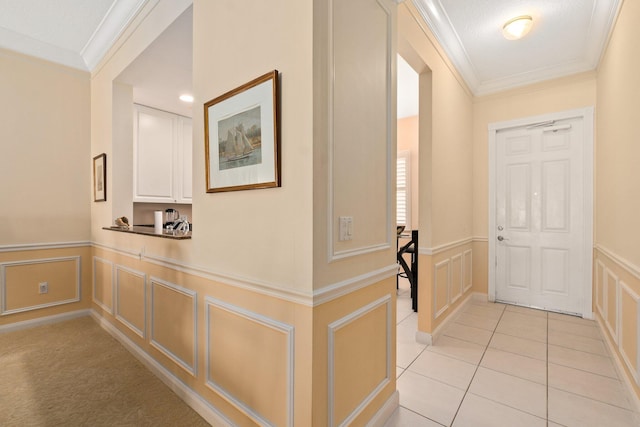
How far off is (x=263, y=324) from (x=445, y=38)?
2.89 metres

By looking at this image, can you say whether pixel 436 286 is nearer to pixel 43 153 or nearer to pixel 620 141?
pixel 620 141

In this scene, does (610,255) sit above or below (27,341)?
above

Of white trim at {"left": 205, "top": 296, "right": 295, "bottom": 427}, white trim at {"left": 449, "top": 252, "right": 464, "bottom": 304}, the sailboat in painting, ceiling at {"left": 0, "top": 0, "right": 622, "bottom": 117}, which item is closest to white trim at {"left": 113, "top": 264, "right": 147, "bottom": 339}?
white trim at {"left": 205, "top": 296, "right": 295, "bottom": 427}

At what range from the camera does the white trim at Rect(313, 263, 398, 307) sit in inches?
49.0

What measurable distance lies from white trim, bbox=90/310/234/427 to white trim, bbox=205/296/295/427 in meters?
0.13

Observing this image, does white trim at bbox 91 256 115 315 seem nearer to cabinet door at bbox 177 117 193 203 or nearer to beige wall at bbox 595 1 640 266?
cabinet door at bbox 177 117 193 203

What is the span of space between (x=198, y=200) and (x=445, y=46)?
265cm

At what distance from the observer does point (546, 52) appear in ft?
10.1

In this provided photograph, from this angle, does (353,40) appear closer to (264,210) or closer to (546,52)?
(264,210)

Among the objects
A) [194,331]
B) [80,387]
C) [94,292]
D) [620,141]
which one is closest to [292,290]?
[194,331]

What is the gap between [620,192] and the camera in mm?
2271

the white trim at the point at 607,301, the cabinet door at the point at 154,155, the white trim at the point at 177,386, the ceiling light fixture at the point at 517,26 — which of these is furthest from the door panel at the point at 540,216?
the cabinet door at the point at 154,155

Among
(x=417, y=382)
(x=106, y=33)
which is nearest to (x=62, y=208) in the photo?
(x=106, y=33)

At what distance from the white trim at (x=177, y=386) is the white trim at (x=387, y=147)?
3.71ft
